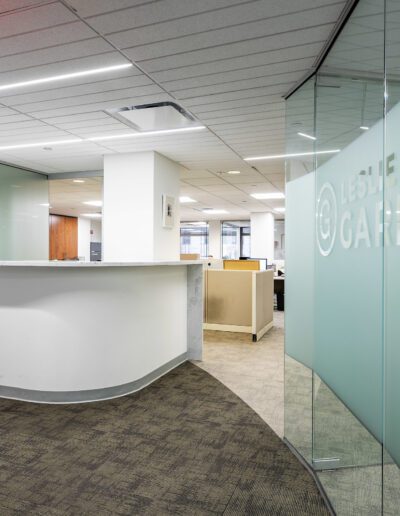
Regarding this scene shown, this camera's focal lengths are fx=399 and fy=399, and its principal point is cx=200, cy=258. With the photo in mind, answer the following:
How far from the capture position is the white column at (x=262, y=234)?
13.4 m

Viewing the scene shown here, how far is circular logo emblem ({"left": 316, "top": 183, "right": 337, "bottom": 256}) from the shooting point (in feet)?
7.47

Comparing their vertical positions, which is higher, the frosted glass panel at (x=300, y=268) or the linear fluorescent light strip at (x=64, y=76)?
the linear fluorescent light strip at (x=64, y=76)

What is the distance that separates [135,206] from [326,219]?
12.0ft

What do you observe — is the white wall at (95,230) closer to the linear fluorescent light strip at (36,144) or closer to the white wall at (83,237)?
the white wall at (83,237)

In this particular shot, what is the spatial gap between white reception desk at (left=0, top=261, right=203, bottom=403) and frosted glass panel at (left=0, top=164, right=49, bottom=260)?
322cm

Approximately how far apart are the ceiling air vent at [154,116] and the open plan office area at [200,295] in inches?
1.2

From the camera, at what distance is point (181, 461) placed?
2.58 m

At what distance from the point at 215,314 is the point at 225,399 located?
10.5 feet

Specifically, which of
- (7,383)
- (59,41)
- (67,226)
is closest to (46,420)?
(7,383)

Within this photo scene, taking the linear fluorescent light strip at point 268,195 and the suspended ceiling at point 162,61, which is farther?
the linear fluorescent light strip at point 268,195

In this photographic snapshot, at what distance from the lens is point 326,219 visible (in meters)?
2.39

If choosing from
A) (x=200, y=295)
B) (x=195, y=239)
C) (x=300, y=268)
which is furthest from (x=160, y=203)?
(x=195, y=239)

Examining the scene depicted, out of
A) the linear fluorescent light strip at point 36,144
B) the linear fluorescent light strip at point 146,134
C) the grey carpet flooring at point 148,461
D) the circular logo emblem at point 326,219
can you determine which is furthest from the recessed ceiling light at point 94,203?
the circular logo emblem at point 326,219

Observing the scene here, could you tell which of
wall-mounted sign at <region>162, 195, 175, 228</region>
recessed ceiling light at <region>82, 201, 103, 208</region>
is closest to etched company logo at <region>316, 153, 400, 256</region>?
wall-mounted sign at <region>162, 195, 175, 228</region>
